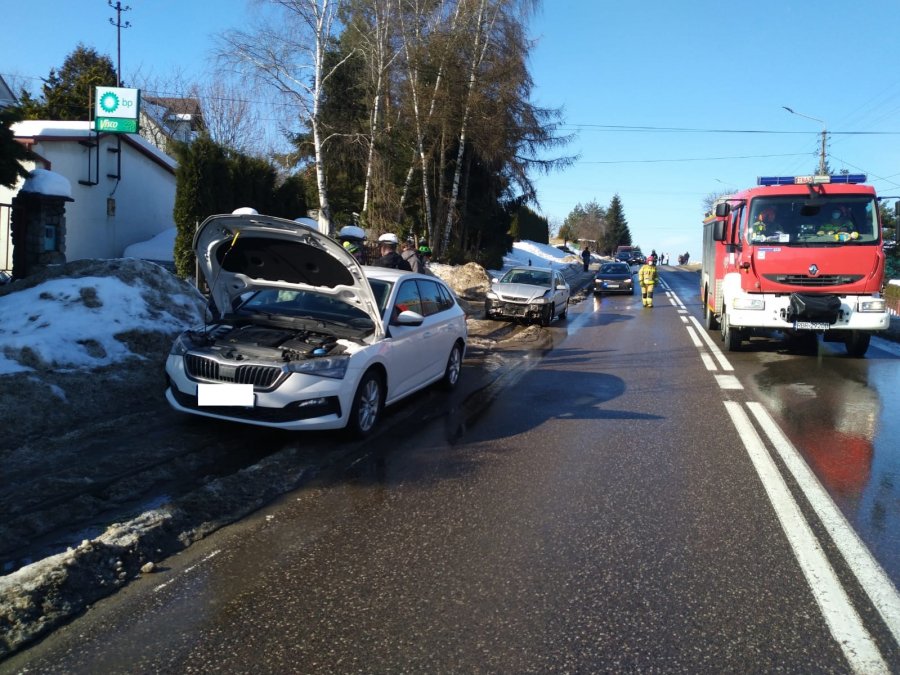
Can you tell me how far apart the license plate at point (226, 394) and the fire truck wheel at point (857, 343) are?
10433 millimetres

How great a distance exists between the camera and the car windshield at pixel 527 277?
1778 cm

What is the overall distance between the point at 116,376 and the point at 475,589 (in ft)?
18.1

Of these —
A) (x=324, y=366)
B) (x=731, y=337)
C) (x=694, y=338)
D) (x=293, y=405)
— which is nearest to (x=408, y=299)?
(x=324, y=366)

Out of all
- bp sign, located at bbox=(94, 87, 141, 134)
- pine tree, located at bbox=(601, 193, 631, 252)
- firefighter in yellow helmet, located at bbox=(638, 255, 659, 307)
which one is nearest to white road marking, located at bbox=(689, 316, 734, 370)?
firefighter in yellow helmet, located at bbox=(638, 255, 659, 307)

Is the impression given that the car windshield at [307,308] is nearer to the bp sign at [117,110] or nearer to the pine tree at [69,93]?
the bp sign at [117,110]

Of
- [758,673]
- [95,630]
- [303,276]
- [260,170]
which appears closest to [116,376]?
[303,276]

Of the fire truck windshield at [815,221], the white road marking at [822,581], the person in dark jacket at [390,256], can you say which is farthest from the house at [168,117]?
the white road marking at [822,581]

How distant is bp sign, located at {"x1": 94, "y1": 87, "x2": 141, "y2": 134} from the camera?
2077 centimetres

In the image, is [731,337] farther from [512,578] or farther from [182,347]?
[512,578]

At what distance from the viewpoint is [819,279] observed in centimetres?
1119

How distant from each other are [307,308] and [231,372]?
59.8 inches

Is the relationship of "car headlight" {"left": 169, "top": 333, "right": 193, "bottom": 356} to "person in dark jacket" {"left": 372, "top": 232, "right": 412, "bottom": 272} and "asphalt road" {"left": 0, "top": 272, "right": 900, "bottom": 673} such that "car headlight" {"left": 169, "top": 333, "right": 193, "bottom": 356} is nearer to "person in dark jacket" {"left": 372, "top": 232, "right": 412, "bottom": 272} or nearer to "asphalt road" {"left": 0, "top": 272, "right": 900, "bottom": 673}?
"asphalt road" {"left": 0, "top": 272, "right": 900, "bottom": 673}

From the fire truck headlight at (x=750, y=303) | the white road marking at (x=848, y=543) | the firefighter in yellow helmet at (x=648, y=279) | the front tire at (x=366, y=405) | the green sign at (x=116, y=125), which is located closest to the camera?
the white road marking at (x=848, y=543)

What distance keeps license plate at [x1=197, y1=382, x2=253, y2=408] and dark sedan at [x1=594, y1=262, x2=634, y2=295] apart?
25.5m
